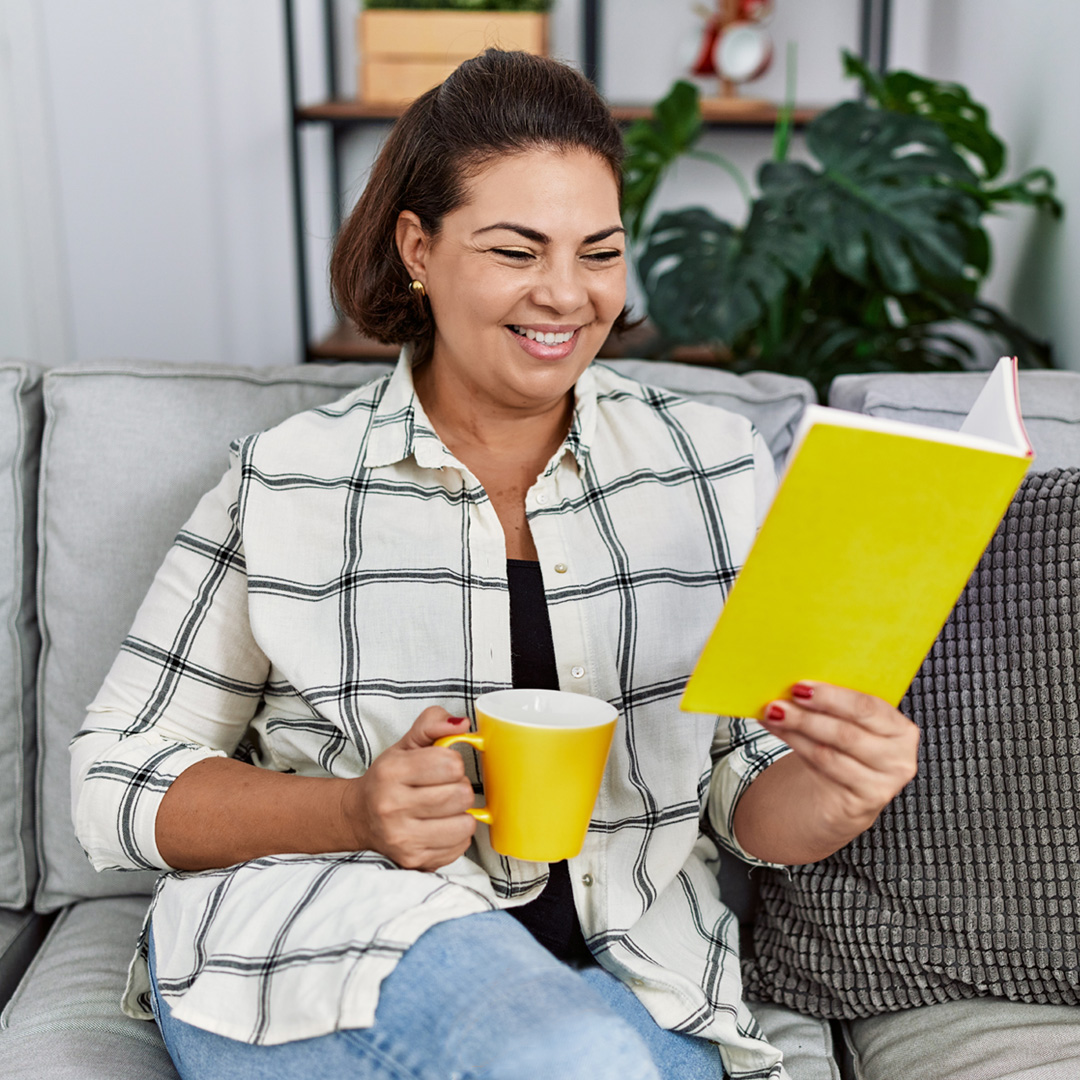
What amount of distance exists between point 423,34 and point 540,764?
225cm

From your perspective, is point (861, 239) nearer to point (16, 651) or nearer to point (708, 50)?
point (708, 50)

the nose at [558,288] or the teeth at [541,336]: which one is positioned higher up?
the nose at [558,288]

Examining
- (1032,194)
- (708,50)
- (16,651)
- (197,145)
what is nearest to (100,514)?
(16,651)

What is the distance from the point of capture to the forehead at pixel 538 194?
0.95 m

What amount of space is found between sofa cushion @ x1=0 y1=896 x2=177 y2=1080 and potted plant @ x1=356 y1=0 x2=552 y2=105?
1971mm

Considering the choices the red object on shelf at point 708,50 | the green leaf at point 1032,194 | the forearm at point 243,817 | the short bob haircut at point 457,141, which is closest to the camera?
the forearm at point 243,817

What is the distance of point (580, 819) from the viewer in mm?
776

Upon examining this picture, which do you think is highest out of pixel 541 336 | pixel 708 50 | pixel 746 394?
pixel 708 50

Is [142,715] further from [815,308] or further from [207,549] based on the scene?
[815,308]

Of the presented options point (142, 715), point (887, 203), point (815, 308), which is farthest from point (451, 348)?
point (815, 308)

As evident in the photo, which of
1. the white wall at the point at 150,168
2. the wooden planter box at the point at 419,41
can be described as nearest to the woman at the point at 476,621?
the wooden planter box at the point at 419,41

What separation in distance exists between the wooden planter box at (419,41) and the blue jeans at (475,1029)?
2243 mm

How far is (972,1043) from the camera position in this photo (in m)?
0.95

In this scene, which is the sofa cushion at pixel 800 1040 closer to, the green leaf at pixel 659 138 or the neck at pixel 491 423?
the neck at pixel 491 423
